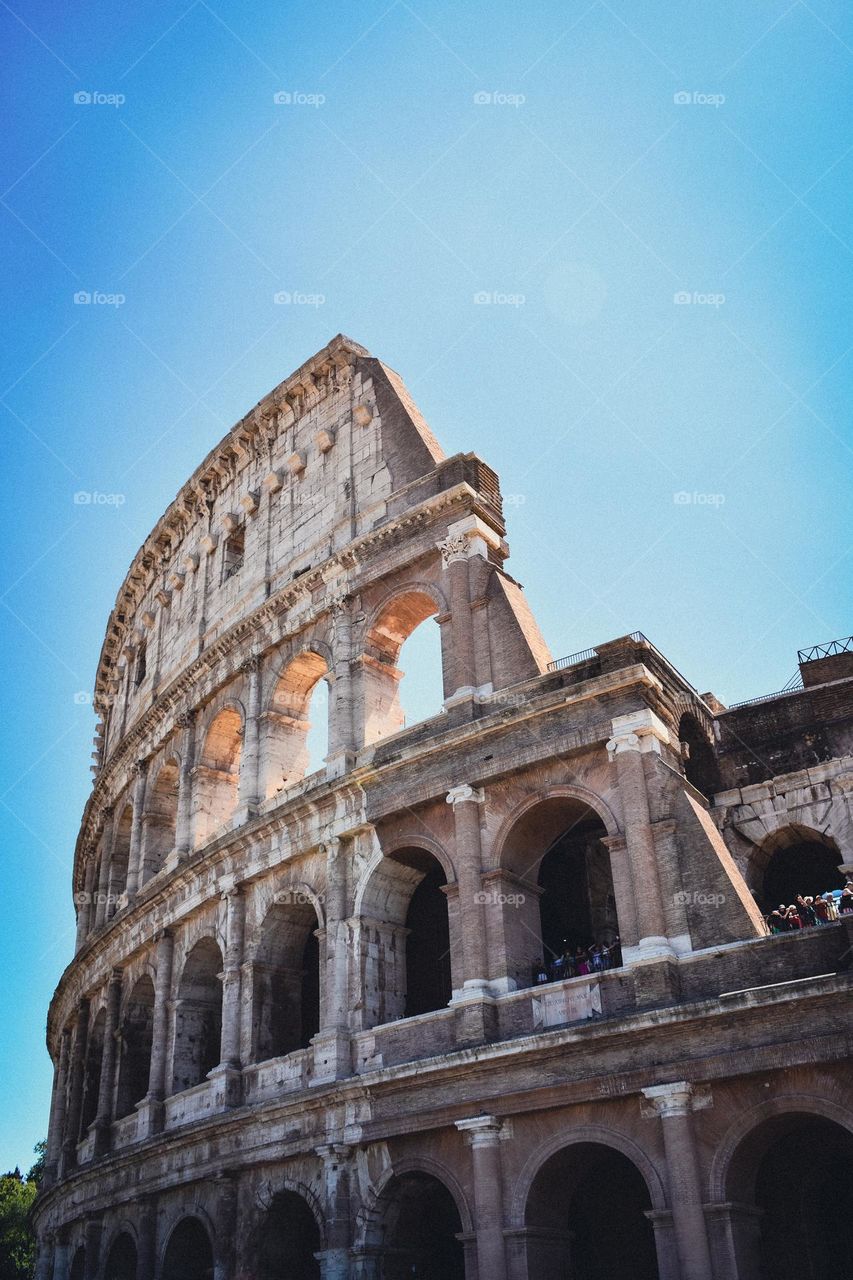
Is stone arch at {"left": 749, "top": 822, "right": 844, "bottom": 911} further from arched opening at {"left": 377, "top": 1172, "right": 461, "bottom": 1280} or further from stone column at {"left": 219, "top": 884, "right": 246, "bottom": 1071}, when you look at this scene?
stone column at {"left": 219, "top": 884, "right": 246, "bottom": 1071}

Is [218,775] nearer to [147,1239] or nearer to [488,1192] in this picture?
[147,1239]

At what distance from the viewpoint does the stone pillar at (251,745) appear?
20.9m

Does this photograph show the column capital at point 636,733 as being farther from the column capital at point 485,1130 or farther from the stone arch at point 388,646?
the stone arch at point 388,646

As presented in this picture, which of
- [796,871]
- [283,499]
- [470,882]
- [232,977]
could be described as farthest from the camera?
[283,499]

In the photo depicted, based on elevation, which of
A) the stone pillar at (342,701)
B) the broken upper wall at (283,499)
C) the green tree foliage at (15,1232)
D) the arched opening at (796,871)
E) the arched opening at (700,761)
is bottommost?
the green tree foliage at (15,1232)

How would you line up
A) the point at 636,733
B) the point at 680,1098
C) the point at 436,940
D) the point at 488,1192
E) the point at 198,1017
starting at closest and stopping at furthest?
1. the point at 680,1098
2. the point at 488,1192
3. the point at 636,733
4. the point at 436,940
5. the point at 198,1017

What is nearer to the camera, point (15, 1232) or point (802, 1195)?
point (802, 1195)

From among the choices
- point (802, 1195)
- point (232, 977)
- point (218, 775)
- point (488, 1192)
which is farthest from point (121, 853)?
point (802, 1195)

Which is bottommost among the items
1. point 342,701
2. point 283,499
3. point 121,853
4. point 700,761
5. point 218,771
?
point 700,761

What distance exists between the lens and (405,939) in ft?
59.9

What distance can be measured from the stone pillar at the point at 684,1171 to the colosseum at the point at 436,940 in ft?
0.11

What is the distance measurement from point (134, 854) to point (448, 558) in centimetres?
1077

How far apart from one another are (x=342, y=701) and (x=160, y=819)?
7.88 meters

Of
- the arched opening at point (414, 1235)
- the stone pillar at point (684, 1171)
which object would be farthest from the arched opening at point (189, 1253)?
the stone pillar at point (684, 1171)
